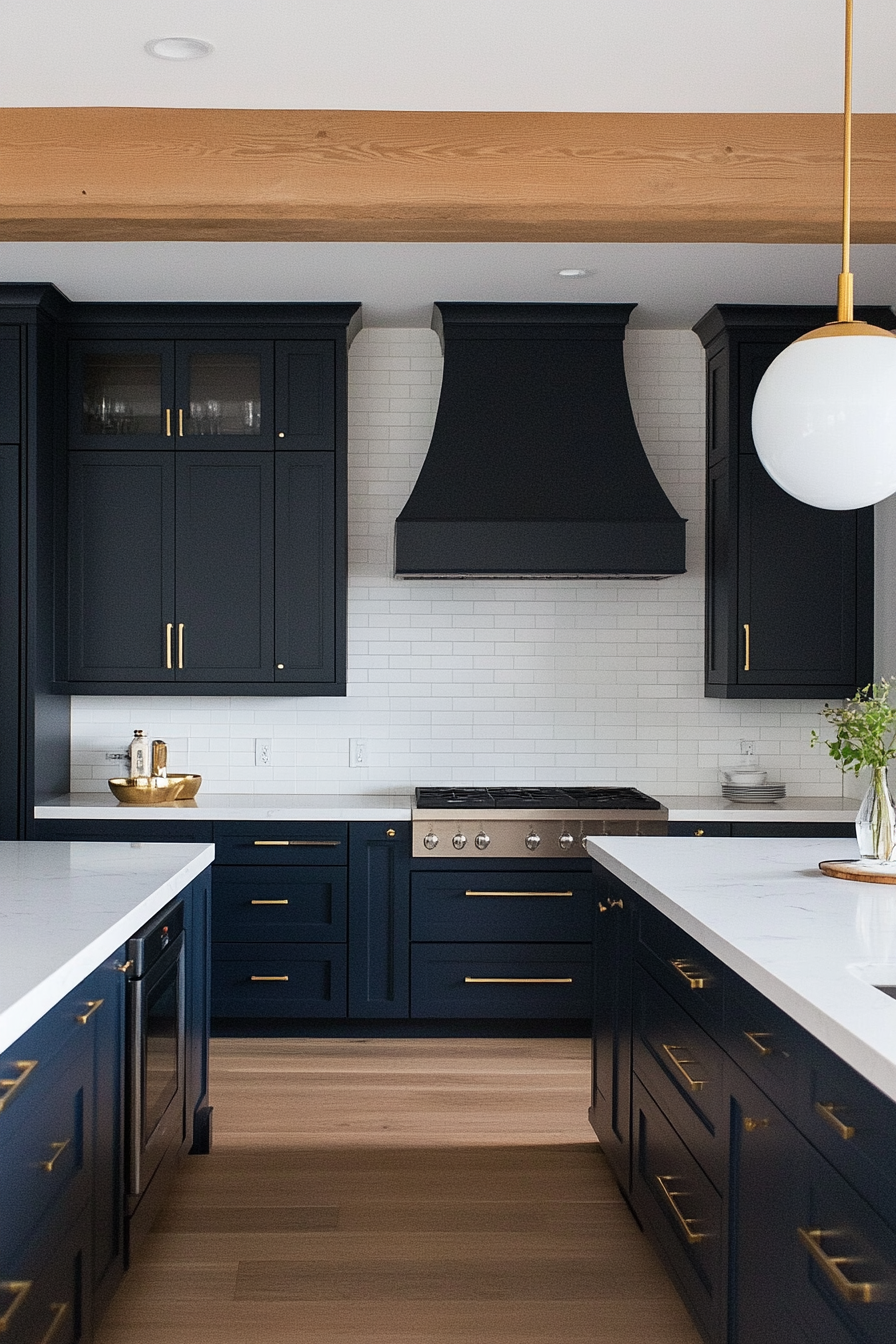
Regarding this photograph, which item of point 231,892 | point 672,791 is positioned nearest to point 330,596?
point 231,892

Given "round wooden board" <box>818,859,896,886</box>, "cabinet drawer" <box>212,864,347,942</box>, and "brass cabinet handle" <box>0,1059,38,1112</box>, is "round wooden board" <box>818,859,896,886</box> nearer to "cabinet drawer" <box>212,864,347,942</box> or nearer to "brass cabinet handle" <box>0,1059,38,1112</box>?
"brass cabinet handle" <box>0,1059,38,1112</box>

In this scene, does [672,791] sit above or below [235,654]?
below

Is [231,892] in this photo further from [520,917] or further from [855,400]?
[855,400]

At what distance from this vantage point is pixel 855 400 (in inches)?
82.7

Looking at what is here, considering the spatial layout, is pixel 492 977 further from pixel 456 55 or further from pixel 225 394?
pixel 456 55

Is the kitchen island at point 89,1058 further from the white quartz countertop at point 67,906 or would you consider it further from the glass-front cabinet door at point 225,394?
the glass-front cabinet door at point 225,394

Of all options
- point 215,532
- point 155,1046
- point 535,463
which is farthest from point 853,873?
point 215,532

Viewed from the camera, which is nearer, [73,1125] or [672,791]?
[73,1125]

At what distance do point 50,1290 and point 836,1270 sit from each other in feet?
4.20

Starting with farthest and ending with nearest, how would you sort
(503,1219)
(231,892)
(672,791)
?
(672,791)
(231,892)
(503,1219)

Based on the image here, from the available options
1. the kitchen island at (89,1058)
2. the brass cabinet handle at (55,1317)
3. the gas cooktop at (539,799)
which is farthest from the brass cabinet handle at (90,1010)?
the gas cooktop at (539,799)

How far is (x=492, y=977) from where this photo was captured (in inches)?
189

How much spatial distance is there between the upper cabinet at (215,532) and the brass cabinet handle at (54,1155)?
2.97 m

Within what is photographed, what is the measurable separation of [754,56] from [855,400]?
1.37 metres
